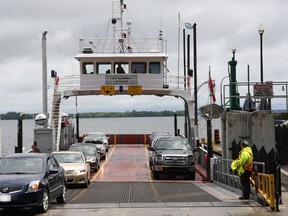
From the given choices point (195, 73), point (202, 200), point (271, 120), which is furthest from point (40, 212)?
point (195, 73)

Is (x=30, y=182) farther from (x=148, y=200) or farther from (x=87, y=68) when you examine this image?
(x=87, y=68)

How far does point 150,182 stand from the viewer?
21953 mm

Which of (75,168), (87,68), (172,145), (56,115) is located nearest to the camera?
(75,168)

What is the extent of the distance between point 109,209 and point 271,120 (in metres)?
10.5

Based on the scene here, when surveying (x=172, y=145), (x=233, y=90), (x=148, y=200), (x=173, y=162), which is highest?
(x=233, y=90)

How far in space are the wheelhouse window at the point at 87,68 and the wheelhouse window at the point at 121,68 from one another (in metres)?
1.55

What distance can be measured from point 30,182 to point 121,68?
23.5 meters

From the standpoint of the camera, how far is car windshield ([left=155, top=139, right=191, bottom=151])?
2408 centimetres

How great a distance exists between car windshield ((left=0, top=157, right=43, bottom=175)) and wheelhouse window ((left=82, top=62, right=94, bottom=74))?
868 inches

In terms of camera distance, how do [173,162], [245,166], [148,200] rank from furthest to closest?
[173,162] < [148,200] < [245,166]

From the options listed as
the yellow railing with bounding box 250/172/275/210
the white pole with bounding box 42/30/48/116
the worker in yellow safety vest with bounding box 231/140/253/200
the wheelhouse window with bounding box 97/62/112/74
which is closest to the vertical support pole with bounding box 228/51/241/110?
the worker in yellow safety vest with bounding box 231/140/253/200

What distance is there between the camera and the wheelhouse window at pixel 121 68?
3519cm

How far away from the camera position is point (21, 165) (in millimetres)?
13188

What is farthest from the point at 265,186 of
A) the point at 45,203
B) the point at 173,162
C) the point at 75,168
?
the point at 173,162
